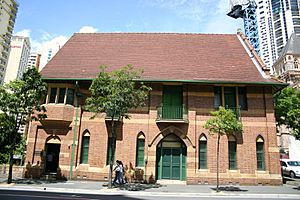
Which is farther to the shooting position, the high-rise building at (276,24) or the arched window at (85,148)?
the high-rise building at (276,24)

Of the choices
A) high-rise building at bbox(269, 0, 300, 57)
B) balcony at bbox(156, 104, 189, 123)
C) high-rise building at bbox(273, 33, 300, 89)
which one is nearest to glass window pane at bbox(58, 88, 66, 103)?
balcony at bbox(156, 104, 189, 123)

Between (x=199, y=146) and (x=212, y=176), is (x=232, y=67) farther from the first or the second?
(x=212, y=176)

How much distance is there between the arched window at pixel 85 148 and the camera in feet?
58.4

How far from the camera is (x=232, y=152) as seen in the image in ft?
57.4

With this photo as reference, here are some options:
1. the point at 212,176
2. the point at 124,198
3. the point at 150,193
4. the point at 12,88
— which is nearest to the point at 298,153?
the point at 212,176

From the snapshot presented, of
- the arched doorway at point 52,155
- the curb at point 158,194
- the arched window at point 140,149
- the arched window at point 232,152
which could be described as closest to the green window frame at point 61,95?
the arched doorway at point 52,155

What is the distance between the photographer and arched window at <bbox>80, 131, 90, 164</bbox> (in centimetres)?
1781

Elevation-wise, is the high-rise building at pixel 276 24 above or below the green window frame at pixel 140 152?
above

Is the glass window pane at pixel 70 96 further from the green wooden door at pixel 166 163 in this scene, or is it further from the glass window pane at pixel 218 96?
the glass window pane at pixel 218 96

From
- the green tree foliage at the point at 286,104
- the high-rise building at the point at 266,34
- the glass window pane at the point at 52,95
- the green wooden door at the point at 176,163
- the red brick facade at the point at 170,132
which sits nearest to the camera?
the red brick facade at the point at 170,132

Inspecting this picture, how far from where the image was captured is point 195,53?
69.8 ft

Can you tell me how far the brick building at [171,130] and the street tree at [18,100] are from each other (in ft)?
7.72

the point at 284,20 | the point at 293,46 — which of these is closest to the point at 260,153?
the point at 293,46

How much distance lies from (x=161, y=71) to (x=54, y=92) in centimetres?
782
